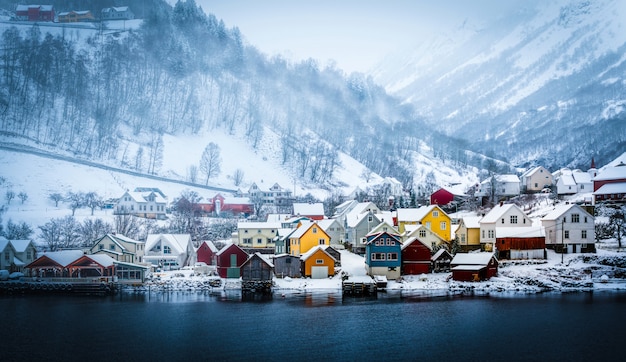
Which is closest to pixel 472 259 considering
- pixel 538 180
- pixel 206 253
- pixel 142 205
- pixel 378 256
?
pixel 378 256

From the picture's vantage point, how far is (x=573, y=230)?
54.5m

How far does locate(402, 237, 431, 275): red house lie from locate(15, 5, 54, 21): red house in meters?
126

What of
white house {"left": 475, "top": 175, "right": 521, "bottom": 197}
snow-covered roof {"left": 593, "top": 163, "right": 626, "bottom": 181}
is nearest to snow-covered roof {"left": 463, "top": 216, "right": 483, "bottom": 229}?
snow-covered roof {"left": 593, "top": 163, "right": 626, "bottom": 181}

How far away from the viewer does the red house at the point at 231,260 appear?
5347 cm

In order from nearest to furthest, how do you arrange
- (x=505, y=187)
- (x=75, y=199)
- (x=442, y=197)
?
(x=442, y=197)
(x=75, y=199)
(x=505, y=187)

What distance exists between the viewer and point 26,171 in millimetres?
91562

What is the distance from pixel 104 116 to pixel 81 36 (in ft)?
106

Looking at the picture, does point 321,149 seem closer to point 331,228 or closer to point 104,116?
point 104,116

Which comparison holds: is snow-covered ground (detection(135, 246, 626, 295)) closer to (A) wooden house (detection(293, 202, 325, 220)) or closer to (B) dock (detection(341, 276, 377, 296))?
(B) dock (detection(341, 276, 377, 296))

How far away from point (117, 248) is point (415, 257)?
27.2 metres

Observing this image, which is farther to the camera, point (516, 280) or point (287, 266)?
point (287, 266)

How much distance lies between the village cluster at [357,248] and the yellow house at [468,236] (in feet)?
0.31

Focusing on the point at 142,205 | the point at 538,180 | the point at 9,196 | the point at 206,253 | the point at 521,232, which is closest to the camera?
the point at 521,232

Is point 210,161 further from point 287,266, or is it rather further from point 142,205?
point 287,266
